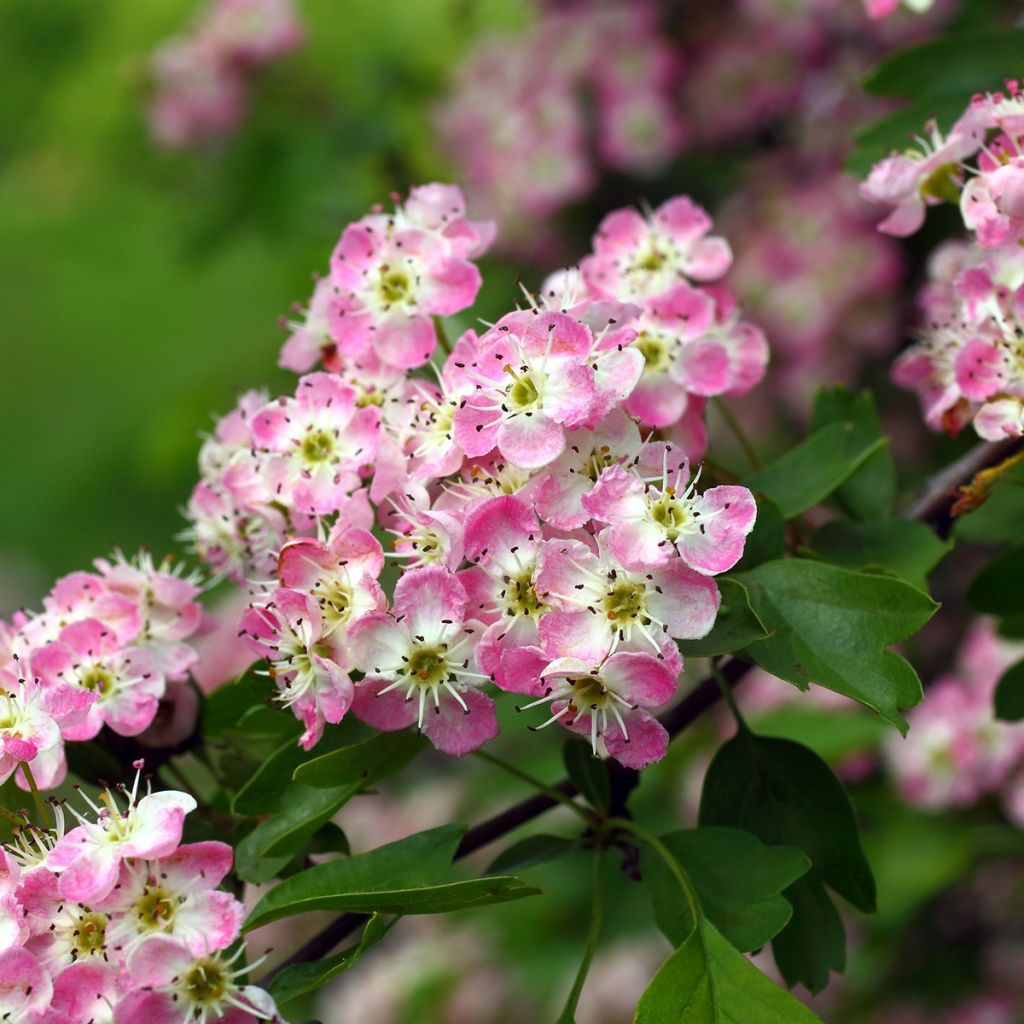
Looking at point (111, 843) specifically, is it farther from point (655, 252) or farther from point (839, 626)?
point (655, 252)

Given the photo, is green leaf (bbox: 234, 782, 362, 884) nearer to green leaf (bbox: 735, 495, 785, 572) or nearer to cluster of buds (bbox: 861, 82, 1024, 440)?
green leaf (bbox: 735, 495, 785, 572)

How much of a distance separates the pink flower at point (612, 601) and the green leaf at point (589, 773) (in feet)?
0.72

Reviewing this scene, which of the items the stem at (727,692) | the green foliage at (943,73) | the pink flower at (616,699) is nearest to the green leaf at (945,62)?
the green foliage at (943,73)

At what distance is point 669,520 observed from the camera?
2.72 feet

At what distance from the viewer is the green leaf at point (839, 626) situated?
2.82 ft

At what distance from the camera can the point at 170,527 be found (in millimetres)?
5320

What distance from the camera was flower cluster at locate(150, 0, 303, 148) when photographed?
115 inches

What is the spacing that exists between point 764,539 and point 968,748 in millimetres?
1084

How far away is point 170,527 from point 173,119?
8.64 ft

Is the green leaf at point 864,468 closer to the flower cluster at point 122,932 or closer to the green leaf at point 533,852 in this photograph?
the green leaf at point 533,852

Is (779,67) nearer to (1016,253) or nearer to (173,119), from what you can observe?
(173,119)

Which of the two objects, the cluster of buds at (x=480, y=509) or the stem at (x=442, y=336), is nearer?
the cluster of buds at (x=480, y=509)

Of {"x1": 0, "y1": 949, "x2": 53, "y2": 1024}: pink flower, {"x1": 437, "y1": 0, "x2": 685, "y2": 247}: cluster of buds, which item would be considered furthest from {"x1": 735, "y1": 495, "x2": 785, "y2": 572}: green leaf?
{"x1": 437, "y1": 0, "x2": 685, "y2": 247}: cluster of buds

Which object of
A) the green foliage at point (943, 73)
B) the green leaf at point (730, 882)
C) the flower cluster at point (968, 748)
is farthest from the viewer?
the flower cluster at point (968, 748)
